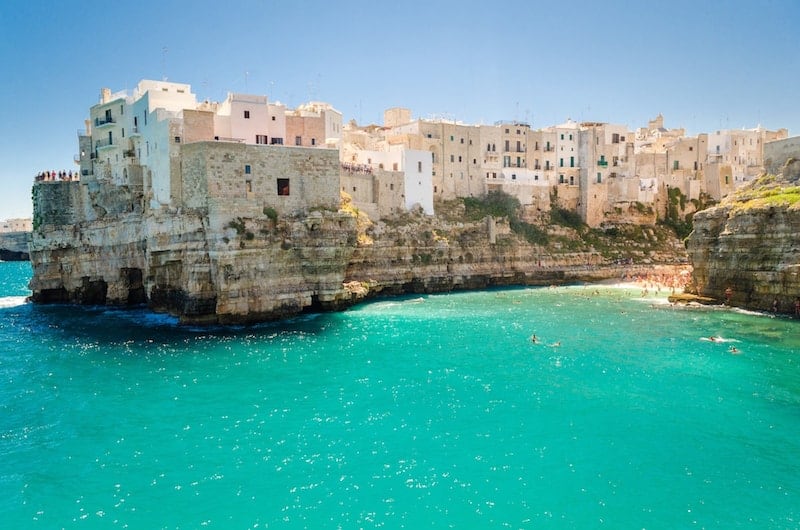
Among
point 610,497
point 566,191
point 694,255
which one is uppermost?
point 566,191

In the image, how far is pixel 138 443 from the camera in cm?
1881

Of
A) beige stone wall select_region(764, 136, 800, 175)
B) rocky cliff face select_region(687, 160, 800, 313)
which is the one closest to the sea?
rocky cliff face select_region(687, 160, 800, 313)

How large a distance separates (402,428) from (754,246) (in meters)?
31.4

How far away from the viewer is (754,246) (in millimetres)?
40031

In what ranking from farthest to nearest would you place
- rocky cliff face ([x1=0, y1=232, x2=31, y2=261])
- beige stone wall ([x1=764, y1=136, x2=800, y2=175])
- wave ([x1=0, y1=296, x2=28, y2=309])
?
1. rocky cliff face ([x1=0, y1=232, x2=31, y2=261])
2. wave ([x1=0, y1=296, x2=28, y2=309])
3. beige stone wall ([x1=764, y1=136, x2=800, y2=175])

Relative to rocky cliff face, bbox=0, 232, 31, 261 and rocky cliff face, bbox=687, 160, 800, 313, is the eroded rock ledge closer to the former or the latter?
rocky cliff face, bbox=687, 160, 800, 313

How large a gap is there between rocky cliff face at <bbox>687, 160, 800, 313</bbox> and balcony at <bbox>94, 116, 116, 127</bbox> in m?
43.5

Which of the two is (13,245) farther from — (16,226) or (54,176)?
(54,176)

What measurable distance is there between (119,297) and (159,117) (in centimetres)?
1487

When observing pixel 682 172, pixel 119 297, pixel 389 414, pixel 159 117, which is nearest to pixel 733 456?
pixel 389 414

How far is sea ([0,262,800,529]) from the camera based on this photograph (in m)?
14.8

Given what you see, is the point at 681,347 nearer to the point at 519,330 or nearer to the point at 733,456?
the point at 519,330

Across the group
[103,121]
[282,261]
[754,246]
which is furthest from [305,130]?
[754,246]

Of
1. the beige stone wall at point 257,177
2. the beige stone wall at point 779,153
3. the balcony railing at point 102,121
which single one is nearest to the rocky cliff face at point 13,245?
the balcony railing at point 102,121
